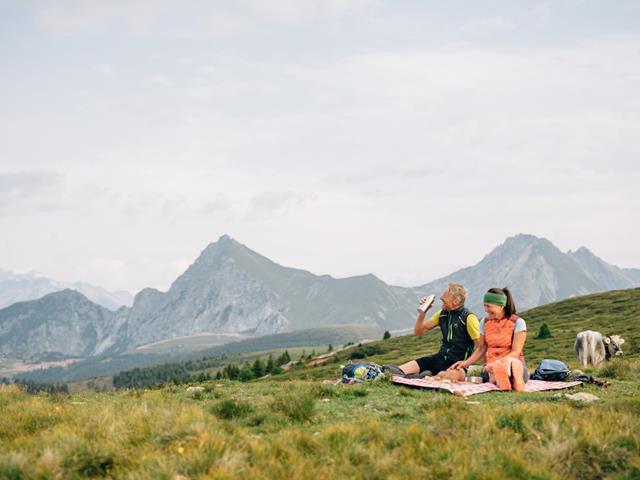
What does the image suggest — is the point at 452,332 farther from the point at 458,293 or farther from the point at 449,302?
the point at 458,293

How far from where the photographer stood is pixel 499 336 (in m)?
15.4

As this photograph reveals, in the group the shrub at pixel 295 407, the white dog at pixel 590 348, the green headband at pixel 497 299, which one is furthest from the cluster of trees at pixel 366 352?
the shrub at pixel 295 407

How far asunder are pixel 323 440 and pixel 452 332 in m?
8.52

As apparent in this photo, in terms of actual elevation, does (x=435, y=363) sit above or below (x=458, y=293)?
below

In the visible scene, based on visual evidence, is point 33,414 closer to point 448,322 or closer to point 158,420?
point 158,420

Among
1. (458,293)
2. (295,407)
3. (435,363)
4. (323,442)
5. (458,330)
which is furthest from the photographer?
(435,363)

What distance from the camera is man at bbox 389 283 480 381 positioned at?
15.9m

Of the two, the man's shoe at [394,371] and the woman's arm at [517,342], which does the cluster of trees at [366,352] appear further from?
the woman's arm at [517,342]

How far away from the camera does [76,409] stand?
12039 millimetres

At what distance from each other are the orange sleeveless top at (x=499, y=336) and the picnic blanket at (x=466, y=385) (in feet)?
3.00

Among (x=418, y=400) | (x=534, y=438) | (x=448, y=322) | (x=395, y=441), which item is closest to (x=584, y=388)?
(x=448, y=322)

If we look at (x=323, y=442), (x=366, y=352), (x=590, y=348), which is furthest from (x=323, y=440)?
(x=366, y=352)

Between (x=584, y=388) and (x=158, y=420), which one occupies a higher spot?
(x=158, y=420)

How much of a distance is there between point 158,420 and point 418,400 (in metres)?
5.71
